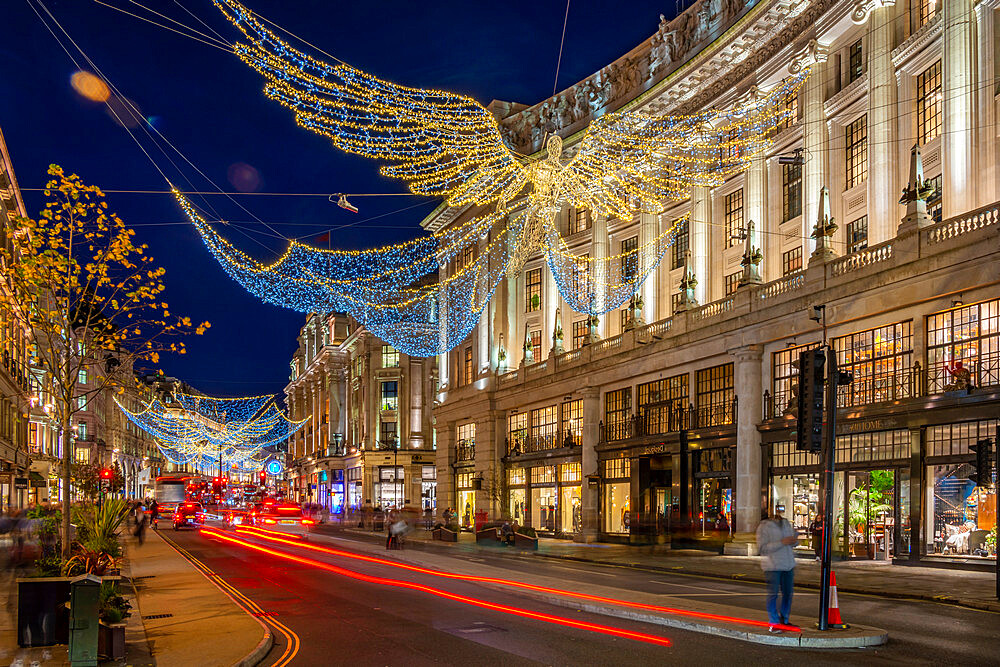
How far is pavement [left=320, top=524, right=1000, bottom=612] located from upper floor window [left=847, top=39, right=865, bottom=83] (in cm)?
1815

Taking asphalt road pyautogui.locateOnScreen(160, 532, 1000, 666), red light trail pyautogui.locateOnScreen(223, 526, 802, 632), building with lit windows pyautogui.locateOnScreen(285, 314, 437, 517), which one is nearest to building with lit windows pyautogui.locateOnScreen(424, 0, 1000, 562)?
asphalt road pyautogui.locateOnScreen(160, 532, 1000, 666)

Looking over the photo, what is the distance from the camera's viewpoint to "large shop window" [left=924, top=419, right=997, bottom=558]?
24969mm

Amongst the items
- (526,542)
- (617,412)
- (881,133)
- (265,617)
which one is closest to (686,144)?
(881,133)

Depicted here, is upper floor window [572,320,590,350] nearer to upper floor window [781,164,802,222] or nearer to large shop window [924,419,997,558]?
upper floor window [781,164,802,222]

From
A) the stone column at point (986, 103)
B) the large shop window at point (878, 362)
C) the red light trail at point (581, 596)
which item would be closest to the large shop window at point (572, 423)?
the red light trail at point (581, 596)

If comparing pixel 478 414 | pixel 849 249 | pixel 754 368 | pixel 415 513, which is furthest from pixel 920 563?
pixel 415 513

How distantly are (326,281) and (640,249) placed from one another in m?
19.6

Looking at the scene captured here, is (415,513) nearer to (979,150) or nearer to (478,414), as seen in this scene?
(478,414)

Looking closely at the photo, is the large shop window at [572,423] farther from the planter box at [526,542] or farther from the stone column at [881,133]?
the stone column at [881,133]

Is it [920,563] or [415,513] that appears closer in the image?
[920,563]

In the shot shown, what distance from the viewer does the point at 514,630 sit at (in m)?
14.8

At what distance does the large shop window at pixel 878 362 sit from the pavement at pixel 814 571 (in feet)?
17.9

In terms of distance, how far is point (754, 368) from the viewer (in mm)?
34531

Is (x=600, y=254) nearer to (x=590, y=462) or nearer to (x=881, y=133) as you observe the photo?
(x=590, y=462)
